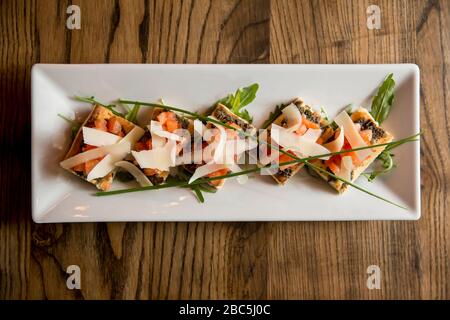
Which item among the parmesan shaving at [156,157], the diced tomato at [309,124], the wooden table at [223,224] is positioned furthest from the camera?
the wooden table at [223,224]

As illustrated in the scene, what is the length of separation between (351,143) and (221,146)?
58 centimetres

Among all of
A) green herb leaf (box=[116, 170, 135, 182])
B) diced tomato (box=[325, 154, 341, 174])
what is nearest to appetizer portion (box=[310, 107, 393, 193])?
diced tomato (box=[325, 154, 341, 174])

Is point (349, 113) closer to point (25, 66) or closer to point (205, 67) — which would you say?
point (205, 67)

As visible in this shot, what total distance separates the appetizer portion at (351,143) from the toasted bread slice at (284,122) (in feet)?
0.24

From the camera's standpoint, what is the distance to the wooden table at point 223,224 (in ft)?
6.90

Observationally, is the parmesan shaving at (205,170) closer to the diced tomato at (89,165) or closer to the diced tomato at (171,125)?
the diced tomato at (171,125)

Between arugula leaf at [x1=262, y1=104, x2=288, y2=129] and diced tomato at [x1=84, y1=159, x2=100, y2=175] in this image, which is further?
arugula leaf at [x1=262, y1=104, x2=288, y2=129]

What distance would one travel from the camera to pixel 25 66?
210 centimetres

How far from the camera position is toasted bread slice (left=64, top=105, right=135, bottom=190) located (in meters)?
1.91

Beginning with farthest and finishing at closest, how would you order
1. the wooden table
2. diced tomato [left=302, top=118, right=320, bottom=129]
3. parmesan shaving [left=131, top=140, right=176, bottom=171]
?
the wooden table → diced tomato [left=302, top=118, right=320, bottom=129] → parmesan shaving [left=131, top=140, right=176, bottom=171]

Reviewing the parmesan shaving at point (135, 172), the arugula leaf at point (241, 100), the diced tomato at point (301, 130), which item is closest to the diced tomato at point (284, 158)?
the diced tomato at point (301, 130)

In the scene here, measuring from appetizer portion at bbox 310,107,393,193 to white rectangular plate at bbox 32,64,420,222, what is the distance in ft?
0.22

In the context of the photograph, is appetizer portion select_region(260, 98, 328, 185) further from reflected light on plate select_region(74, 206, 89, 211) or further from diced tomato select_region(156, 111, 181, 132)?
reflected light on plate select_region(74, 206, 89, 211)

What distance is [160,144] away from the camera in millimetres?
1879
